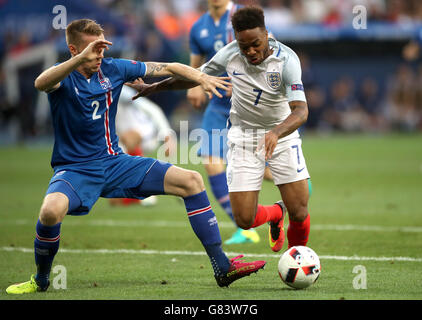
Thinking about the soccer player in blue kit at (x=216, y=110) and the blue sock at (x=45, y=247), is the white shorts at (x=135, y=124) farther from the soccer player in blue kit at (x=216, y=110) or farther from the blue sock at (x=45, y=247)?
the blue sock at (x=45, y=247)

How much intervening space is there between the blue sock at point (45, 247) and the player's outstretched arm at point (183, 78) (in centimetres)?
152

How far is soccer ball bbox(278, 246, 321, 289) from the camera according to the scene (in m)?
5.86

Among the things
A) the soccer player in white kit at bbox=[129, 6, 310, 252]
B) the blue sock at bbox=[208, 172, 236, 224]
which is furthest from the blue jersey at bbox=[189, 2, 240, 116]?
the soccer player in white kit at bbox=[129, 6, 310, 252]

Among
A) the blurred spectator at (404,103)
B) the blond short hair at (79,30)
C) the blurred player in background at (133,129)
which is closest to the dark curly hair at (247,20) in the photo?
the blond short hair at (79,30)

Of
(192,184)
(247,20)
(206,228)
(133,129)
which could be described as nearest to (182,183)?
(192,184)

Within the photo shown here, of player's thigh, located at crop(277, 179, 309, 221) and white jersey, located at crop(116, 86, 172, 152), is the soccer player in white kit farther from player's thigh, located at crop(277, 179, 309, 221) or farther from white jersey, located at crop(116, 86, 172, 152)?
white jersey, located at crop(116, 86, 172, 152)

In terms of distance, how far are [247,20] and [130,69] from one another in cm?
105

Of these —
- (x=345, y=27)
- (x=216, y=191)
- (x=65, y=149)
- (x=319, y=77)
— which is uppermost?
(x=65, y=149)

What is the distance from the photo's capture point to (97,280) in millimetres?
6422

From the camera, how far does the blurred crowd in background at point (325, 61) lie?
25.0 metres

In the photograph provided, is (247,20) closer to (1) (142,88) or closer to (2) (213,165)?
(1) (142,88)
